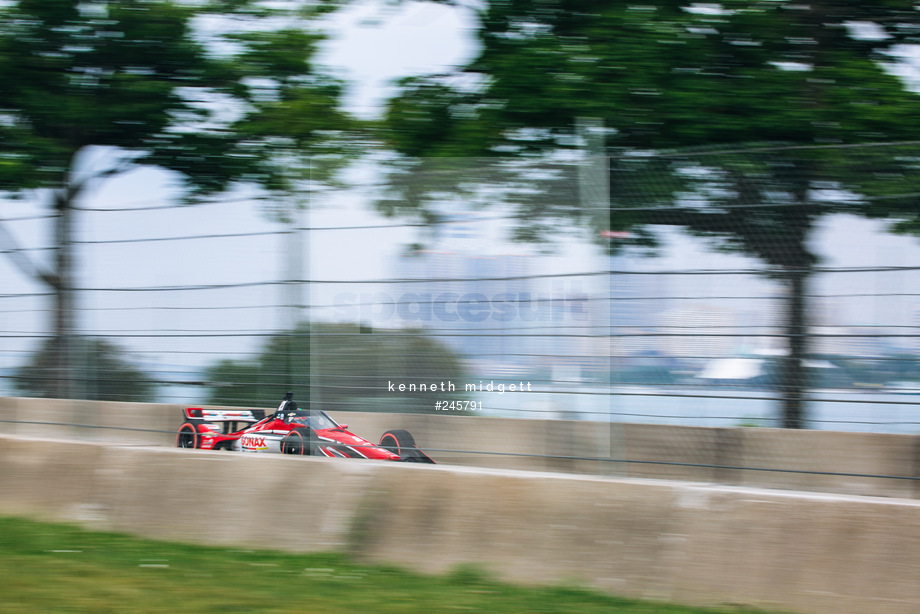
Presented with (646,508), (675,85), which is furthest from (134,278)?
(675,85)

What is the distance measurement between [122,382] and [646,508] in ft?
12.4

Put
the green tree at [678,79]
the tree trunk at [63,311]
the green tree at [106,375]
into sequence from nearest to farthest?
the green tree at [106,375] < the tree trunk at [63,311] < the green tree at [678,79]

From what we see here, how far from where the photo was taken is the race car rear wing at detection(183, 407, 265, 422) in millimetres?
5648

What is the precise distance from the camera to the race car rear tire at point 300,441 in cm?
520

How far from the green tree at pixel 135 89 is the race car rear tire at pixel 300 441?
6.44m

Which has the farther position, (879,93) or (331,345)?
(879,93)

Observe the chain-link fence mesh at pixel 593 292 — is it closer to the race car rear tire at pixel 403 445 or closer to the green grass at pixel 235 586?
the race car rear tire at pixel 403 445

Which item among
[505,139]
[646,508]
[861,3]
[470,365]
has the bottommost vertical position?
[646,508]

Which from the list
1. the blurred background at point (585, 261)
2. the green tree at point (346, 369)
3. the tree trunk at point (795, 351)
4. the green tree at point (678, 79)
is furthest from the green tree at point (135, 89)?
the tree trunk at point (795, 351)

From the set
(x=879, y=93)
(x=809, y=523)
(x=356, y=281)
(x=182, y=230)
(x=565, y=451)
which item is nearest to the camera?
(x=809, y=523)

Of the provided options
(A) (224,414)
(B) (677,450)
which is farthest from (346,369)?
(B) (677,450)

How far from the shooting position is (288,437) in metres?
5.24

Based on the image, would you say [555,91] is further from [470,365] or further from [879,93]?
[470,365]

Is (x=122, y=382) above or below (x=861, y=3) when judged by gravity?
below
